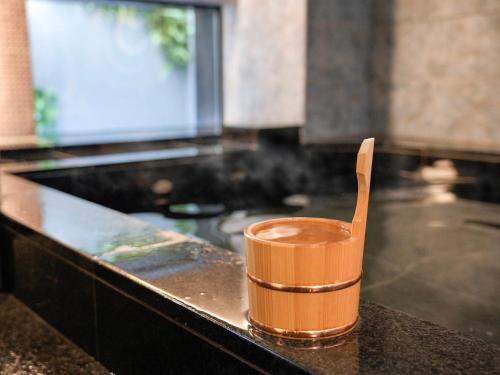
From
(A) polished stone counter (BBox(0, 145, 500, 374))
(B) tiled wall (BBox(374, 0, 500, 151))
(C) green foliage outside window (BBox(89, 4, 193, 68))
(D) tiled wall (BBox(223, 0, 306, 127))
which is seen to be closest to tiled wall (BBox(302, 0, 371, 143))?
(D) tiled wall (BBox(223, 0, 306, 127))

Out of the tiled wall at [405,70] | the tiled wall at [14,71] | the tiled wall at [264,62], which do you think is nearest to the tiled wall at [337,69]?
the tiled wall at [405,70]

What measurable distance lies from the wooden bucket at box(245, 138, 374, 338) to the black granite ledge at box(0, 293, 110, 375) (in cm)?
59

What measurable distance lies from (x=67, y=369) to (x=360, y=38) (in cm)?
520

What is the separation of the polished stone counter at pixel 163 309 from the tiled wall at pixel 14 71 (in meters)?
2.53

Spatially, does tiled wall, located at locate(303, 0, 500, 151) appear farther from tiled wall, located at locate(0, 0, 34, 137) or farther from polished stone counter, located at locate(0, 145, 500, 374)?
polished stone counter, located at locate(0, 145, 500, 374)

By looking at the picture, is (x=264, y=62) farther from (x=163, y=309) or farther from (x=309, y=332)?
(x=309, y=332)

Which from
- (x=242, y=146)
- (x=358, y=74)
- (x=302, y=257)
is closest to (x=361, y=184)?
(x=302, y=257)

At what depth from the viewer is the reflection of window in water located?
5004 millimetres

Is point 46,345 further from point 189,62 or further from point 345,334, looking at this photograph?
point 189,62

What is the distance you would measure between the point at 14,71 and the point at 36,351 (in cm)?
323

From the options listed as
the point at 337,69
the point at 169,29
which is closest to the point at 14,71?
the point at 169,29

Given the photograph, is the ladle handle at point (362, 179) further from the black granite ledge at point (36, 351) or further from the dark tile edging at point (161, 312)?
the black granite ledge at point (36, 351)

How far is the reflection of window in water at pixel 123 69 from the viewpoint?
5.00 metres

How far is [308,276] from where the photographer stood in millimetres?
760
